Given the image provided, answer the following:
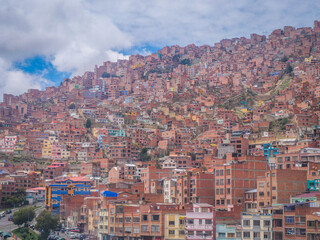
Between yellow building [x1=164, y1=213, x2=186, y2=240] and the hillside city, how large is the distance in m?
0.11

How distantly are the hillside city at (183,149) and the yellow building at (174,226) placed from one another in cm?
11

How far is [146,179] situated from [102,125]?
196 ft

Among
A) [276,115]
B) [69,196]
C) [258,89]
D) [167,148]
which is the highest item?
[258,89]

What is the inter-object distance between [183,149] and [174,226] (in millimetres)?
57723

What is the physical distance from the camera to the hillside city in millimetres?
58250

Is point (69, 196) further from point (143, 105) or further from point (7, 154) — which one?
point (143, 105)

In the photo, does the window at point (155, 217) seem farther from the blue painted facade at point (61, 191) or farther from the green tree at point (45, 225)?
the blue painted facade at point (61, 191)

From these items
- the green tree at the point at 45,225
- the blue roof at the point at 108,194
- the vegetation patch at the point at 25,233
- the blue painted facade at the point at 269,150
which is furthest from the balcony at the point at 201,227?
the blue painted facade at the point at 269,150

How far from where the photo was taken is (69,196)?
8525 cm

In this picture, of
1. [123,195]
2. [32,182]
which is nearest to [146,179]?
[123,195]

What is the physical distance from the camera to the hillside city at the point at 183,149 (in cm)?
5825

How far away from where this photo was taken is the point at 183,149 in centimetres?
11494

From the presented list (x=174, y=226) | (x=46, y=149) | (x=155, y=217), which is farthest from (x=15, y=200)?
(x=174, y=226)

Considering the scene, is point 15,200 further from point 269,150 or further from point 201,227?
point 201,227
